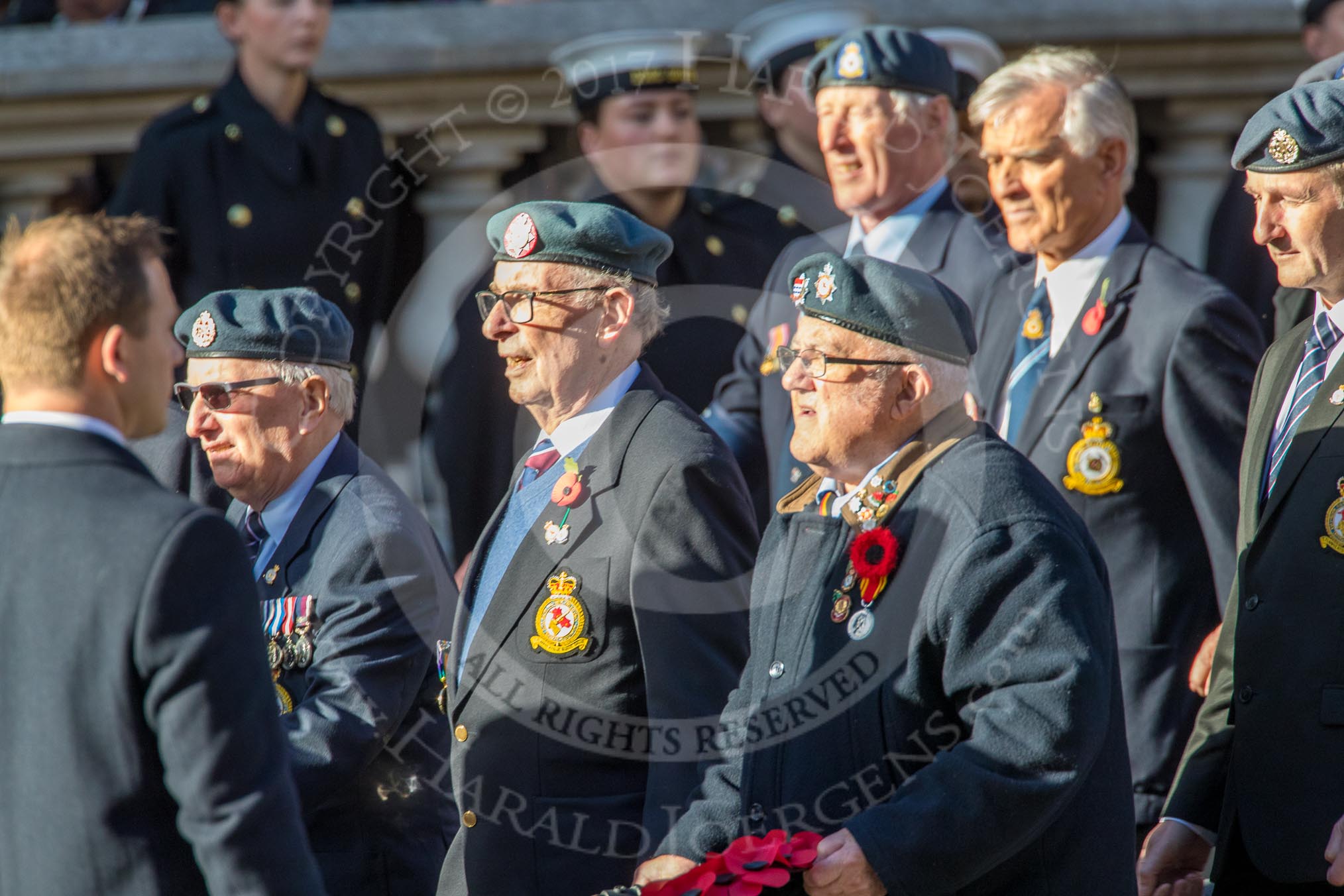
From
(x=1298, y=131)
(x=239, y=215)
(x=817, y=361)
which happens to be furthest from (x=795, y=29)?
(x=817, y=361)

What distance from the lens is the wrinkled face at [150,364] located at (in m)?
2.89

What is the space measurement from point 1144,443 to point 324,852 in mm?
2218

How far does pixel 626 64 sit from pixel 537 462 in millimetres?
2465

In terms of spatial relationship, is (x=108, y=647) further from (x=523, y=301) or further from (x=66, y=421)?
(x=523, y=301)

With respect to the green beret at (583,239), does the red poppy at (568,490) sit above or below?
below

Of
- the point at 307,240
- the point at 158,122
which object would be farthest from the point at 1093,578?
the point at 158,122

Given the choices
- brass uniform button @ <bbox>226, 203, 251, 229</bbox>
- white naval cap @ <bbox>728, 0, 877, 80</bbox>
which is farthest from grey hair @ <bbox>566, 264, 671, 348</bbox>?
brass uniform button @ <bbox>226, 203, 251, 229</bbox>

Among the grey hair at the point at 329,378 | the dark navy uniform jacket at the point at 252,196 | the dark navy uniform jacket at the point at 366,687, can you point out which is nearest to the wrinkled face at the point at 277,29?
the dark navy uniform jacket at the point at 252,196

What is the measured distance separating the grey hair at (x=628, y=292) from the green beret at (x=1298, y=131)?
1.27m

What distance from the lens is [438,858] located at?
4094 mm

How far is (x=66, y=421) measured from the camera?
285cm

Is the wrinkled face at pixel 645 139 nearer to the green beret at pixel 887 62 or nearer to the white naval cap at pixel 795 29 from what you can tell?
the white naval cap at pixel 795 29

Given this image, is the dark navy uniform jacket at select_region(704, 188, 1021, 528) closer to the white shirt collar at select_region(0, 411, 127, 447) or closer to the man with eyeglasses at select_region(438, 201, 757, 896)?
the man with eyeglasses at select_region(438, 201, 757, 896)

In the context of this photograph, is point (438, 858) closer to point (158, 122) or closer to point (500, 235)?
point (500, 235)
